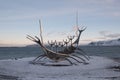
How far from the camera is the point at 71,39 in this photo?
100 feet

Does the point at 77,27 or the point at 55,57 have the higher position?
the point at 77,27

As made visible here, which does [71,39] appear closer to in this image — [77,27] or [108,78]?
[77,27]

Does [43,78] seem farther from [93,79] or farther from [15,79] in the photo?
[93,79]

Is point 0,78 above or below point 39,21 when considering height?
below

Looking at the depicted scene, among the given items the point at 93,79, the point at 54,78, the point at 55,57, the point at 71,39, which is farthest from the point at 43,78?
the point at 71,39

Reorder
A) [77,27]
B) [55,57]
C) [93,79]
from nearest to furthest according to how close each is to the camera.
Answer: [93,79] → [55,57] → [77,27]

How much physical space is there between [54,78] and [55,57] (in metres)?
9.32

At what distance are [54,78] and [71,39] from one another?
450 inches

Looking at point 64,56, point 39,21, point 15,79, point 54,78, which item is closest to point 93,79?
point 54,78

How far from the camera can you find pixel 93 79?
1859cm

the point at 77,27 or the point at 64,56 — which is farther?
the point at 77,27

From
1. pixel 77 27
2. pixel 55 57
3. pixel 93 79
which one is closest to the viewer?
pixel 93 79

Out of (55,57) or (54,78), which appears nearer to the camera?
(54,78)

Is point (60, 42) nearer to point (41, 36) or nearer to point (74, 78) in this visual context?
point (41, 36)
